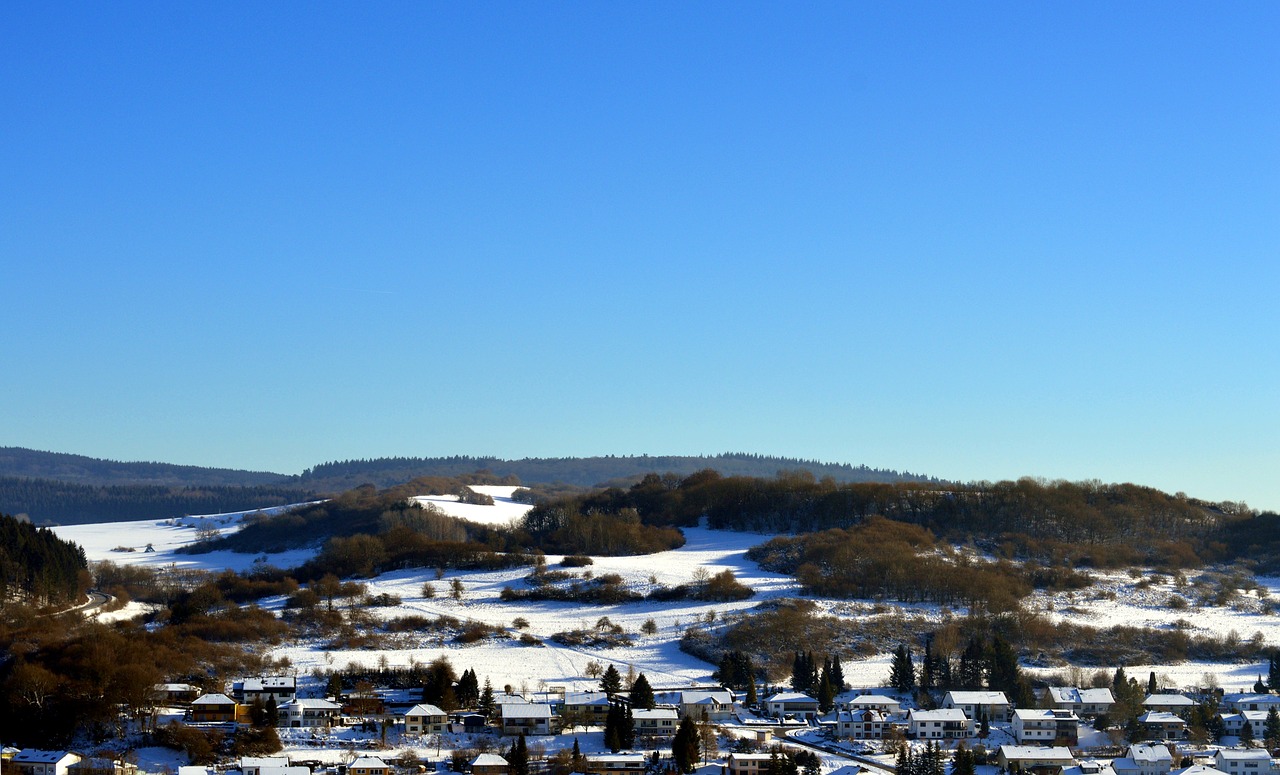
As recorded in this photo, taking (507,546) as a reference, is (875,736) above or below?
below

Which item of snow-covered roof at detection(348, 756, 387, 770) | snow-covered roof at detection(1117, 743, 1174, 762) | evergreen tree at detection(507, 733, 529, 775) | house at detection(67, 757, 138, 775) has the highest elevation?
snow-covered roof at detection(1117, 743, 1174, 762)

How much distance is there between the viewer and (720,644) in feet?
210

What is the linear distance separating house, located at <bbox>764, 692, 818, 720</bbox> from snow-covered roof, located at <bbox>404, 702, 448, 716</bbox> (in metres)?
11.4

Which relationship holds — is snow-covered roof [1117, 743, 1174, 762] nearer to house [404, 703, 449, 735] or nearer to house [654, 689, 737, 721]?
house [654, 689, 737, 721]

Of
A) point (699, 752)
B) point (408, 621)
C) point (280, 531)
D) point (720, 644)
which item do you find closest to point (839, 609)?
point (720, 644)

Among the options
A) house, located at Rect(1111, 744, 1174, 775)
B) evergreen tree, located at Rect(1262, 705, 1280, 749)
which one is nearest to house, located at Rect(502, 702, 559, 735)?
house, located at Rect(1111, 744, 1174, 775)

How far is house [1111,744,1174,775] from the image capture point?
4438cm

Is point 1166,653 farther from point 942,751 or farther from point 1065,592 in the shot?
point 942,751

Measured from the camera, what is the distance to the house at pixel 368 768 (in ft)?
139

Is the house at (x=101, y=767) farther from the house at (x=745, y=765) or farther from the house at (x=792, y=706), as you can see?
the house at (x=792, y=706)

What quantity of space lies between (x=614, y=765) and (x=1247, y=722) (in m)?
21.6

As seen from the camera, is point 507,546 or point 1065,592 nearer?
point 1065,592

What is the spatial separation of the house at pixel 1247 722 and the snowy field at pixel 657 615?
7.52 meters

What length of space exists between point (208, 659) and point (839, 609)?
2909 cm
